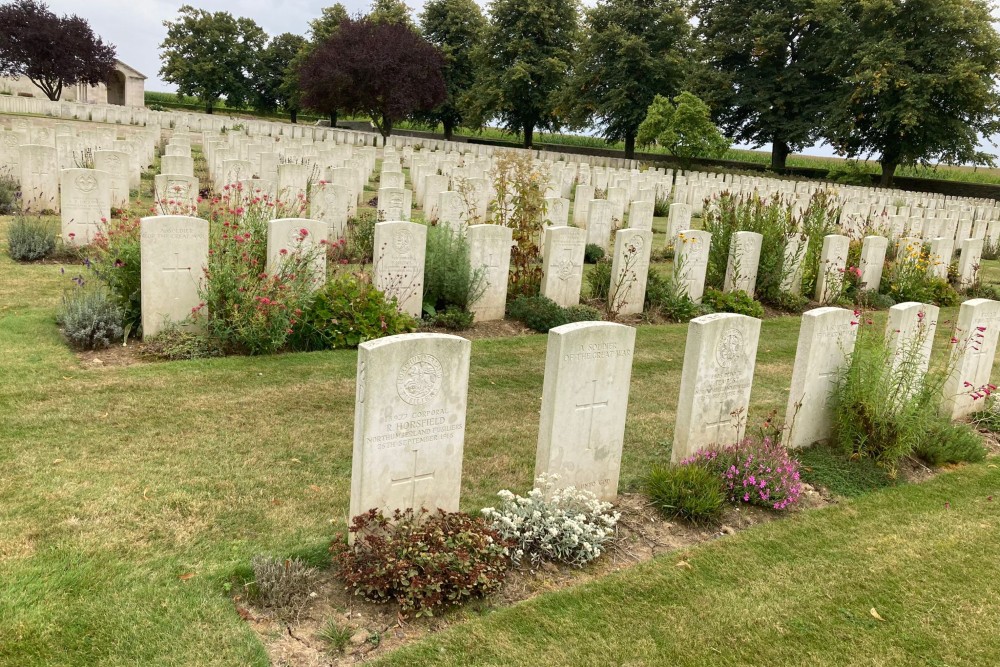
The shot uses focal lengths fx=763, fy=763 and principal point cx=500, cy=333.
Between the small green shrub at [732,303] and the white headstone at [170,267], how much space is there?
6.83 meters

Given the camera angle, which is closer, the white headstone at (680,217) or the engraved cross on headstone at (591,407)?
the engraved cross on headstone at (591,407)

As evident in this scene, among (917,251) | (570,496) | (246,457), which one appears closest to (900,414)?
(570,496)

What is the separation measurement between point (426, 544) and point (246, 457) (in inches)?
78.2

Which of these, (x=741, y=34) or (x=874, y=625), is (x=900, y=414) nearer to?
(x=874, y=625)

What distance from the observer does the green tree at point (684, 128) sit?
31125mm

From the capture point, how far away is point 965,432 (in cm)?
641

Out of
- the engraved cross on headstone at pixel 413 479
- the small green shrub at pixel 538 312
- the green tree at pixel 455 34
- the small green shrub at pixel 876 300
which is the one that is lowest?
the engraved cross on headstone at pixel 413 479

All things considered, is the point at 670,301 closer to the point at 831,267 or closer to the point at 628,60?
the point at 831,267

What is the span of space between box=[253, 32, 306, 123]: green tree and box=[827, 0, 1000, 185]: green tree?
3727 centimetres

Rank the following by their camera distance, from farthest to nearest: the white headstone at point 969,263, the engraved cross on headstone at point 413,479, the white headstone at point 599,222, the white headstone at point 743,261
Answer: the white headstone at point 969,263
the white headstone at point 599,222
the white headstone at point 743,261
the engraved cross on headstone at point 413,479

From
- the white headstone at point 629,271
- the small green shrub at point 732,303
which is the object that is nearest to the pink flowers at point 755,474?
the white headstone at point 629,271

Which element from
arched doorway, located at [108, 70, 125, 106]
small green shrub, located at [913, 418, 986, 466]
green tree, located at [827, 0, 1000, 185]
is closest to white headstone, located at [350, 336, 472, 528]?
small green shrub, located at [913, 418, 986, 466]

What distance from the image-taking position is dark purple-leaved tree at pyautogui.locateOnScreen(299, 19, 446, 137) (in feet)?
130

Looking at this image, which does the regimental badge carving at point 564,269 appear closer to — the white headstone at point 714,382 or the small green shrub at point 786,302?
the small green shrub at point 786,302
